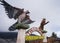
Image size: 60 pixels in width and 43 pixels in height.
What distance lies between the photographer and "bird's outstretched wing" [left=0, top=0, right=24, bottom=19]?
14.9 metres

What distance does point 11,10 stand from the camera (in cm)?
1564

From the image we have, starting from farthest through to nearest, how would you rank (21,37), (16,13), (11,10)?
1. (11,10)
2. (16,13)
3. (21,37)

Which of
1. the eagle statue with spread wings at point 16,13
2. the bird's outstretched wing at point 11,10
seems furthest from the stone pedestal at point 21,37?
the bird's outstretched wing at point 11,10

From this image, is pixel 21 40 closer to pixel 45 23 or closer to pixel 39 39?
pixel 39 39

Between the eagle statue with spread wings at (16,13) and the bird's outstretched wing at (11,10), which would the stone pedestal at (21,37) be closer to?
the eagle statue with spread wings at (16,13)

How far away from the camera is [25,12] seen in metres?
15.2

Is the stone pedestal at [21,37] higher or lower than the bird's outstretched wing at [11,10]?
lower

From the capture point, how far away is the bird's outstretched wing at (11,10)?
14.9 meters

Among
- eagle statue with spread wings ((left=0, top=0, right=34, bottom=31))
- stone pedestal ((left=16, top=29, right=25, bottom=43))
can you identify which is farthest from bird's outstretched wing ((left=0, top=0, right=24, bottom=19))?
stone pedestal ((left=16, top=29, right=25, bottom=43))

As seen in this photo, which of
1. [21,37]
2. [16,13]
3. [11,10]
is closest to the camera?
[21,37]

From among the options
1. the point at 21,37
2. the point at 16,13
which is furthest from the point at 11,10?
the point at 21,37

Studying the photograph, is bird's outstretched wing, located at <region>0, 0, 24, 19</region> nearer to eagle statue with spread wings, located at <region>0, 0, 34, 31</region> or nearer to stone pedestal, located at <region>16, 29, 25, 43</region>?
eagle statue with spread wings, located at <region>0, 0, 34, 31</region>

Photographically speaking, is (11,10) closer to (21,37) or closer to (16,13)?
(16,13)

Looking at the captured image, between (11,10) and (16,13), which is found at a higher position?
(11,10)
